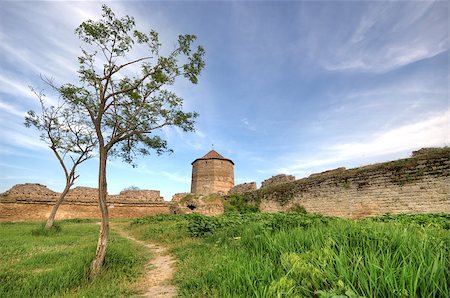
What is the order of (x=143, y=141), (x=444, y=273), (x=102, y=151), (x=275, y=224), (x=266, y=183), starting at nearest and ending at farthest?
(x=444, y=273), (x=102, y=151), (x=275, y=224), (x=143, y=141), (x=266, y=183)

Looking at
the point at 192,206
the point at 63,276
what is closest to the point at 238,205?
the point at 192,206

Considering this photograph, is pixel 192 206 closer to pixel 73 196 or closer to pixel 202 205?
pixel 202 205

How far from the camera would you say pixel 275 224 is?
5.93 metres

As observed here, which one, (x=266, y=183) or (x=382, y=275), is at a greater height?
(x=266, y=183)

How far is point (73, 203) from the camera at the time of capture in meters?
23.2

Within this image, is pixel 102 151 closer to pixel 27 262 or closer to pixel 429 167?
pixel 27 262

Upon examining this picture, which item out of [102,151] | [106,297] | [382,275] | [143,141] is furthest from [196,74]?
[382,275]

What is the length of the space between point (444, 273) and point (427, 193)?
423 inches

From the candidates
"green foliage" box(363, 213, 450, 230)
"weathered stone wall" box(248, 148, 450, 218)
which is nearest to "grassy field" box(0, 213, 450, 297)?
"green foliage" box(363, 213, 450, 230)

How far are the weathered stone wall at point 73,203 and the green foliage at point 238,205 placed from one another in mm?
9468

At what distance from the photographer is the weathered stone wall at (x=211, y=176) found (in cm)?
3597

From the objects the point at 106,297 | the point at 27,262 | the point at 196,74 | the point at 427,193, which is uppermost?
the point at 196,74

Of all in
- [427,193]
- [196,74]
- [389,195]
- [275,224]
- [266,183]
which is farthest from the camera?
[266,183]

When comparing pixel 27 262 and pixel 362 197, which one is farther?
pixel 362 197
